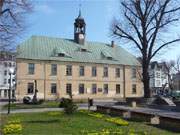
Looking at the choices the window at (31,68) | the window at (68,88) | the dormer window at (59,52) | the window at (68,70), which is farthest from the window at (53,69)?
the window at (31,68)

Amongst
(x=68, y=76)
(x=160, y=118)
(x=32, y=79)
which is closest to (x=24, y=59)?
(x=32, y=79)

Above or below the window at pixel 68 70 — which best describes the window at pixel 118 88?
below

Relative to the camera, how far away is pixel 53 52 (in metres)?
60.8

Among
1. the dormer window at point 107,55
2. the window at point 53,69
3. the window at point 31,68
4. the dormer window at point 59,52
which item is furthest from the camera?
the dormer window at point 107,55

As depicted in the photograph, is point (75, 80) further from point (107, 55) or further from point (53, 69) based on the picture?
point (107, 55)

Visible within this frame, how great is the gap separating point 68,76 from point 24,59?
8375mm

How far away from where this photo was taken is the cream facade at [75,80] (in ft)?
188

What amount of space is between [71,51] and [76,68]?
3.36 metres

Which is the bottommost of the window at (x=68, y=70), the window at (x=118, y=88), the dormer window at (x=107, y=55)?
the window at (x=118, y=88)

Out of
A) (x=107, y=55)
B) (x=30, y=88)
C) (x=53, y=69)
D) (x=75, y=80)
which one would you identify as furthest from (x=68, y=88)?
(x=107, y=55)

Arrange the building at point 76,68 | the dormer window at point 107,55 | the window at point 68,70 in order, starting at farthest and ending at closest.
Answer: the dormer window at point 107,55
the window at point 68,70
the building at point 76,68

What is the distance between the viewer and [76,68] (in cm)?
6178

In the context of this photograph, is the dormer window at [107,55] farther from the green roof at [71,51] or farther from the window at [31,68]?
the window at [31,68]

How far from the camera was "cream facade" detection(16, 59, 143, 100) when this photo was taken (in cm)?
5722
